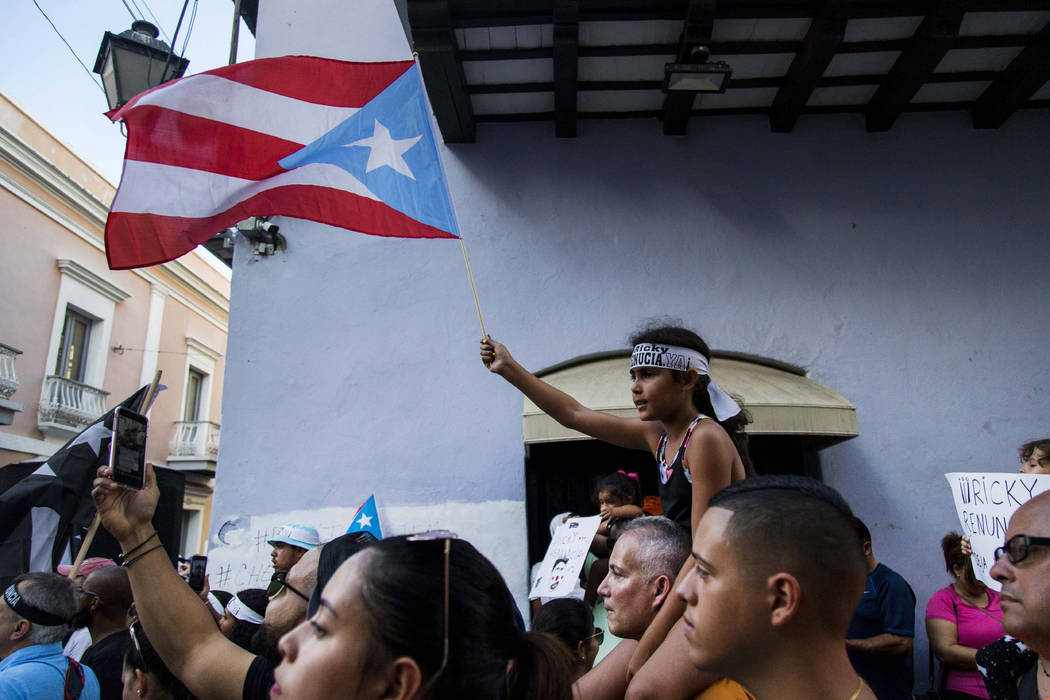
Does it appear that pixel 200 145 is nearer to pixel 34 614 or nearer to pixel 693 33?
pixel 34 614

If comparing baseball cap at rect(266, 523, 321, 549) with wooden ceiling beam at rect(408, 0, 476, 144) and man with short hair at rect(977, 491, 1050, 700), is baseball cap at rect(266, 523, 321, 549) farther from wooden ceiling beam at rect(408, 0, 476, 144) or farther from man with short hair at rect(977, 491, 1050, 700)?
man with short hair at rect(977, 491, 1050, 700)

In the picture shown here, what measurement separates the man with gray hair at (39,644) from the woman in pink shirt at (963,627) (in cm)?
426

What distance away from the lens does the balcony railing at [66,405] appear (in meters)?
15.4

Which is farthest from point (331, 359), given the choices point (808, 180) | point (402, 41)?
point (808, 180)

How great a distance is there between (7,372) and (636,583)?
1429 centimetres

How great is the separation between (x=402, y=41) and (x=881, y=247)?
15.6ft

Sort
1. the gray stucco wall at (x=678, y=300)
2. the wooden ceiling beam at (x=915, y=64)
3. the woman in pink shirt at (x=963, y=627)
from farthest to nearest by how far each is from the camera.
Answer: the gray stucco wall at (x=678, y=300), the wooden ceiling beam at (x=915, y=64), the woman in pink shirt at (x=963, y=627)

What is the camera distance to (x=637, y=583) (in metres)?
2.71

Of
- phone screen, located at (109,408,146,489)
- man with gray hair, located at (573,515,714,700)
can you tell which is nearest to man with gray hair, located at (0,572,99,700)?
phone screen, located at (109,408,146,489)

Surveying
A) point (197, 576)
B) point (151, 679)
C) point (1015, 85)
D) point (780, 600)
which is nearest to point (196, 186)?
point (197, 576)

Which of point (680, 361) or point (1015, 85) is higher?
point (1015, 85)

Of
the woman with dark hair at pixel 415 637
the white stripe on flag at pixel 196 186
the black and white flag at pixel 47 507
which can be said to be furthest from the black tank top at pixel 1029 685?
the black and white flag at pixel 47 507

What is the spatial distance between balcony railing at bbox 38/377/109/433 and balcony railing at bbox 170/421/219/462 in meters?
3.37

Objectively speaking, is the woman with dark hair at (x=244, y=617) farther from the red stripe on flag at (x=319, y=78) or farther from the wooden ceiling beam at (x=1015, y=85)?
the wooden ceiling beam at (x=1015, y=85)
